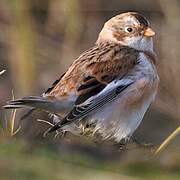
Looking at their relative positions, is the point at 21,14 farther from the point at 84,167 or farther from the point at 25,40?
the point at 84,167

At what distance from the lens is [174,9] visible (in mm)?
5785

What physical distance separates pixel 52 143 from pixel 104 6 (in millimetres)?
6268

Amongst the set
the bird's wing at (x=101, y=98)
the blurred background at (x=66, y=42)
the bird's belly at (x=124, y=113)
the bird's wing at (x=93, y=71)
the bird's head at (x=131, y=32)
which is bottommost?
the blurred background at (x=66, y=42)

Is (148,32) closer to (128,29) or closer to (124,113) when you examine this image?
(128,29)

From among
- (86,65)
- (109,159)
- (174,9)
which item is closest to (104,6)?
(174,9)

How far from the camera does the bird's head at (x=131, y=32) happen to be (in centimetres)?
358

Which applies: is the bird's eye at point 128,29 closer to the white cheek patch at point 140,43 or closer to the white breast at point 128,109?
the white cheek patch at point 140,43

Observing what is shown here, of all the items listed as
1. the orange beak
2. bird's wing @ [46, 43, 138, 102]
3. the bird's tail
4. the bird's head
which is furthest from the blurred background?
the bird's tail

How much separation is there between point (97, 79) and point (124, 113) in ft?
0.77

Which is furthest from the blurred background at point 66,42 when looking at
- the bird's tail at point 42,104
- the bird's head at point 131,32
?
the bird's tail at point 42,104

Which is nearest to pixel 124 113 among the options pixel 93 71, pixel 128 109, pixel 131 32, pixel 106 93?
pixel 128 109

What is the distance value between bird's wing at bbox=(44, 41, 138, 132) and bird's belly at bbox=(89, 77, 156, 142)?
0.14ft

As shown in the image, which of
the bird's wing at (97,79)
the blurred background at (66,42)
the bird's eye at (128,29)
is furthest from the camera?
the blurred background at (66,42)

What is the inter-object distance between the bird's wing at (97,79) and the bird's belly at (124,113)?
4cm
